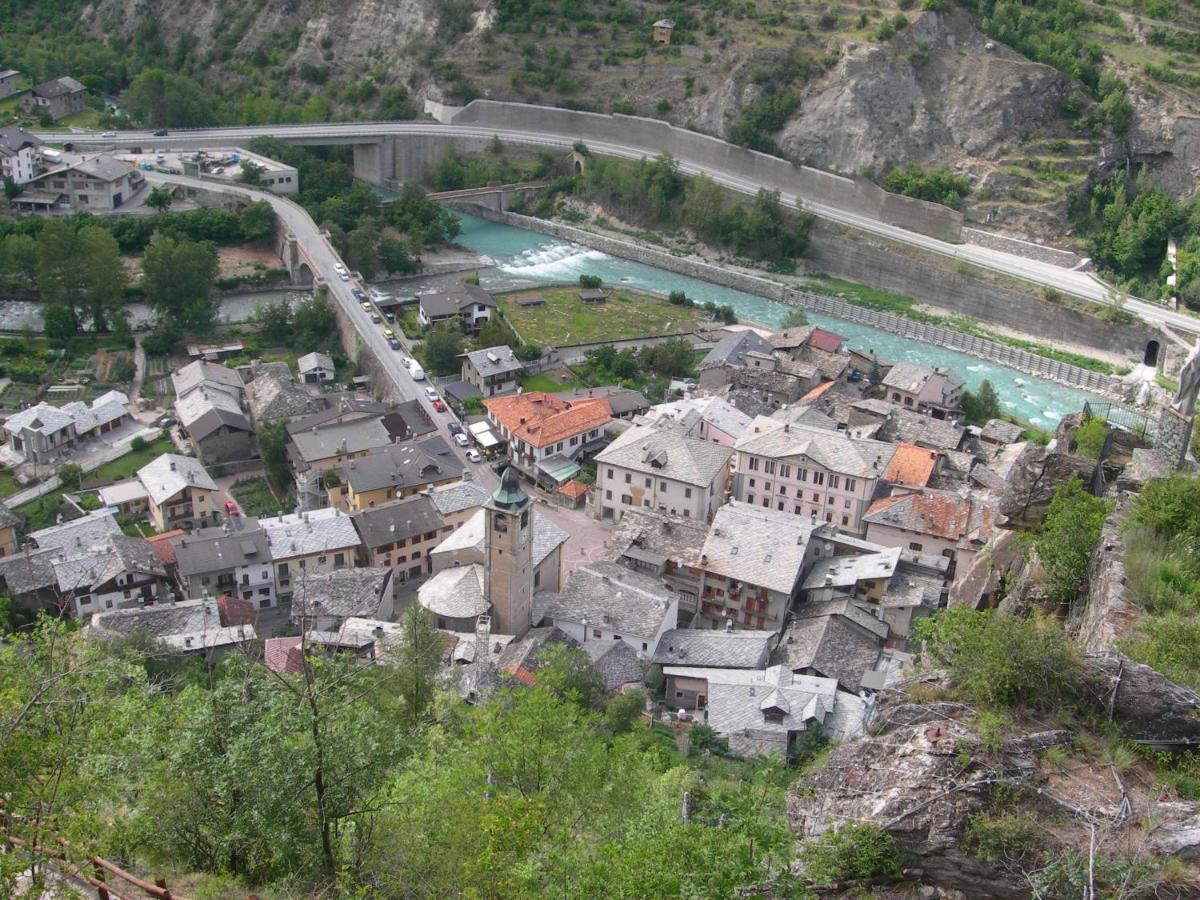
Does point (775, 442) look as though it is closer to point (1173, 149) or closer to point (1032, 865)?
point (1032, 865)

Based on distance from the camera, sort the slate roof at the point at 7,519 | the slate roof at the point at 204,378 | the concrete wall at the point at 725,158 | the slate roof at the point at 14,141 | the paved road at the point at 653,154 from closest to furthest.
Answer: the slate roof at the point at 7,519 < the slate roof at the point at 204,378 < the paved road at the point at 653,154 < the slate roof at the point at 14,141 < the concrete wall at the point at 725,158

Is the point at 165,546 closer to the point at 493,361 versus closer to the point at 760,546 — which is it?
A: the point at 493,361

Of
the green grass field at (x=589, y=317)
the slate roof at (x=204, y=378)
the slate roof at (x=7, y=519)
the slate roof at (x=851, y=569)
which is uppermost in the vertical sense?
the slate roof at (x=851, y=569)

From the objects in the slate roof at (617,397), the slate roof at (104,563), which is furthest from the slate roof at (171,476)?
the slate roof at (617,397)

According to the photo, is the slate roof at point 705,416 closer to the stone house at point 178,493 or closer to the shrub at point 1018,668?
the stone house at point 178,493

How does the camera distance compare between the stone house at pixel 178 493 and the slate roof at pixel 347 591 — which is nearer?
the slate roof at pixel 347 591

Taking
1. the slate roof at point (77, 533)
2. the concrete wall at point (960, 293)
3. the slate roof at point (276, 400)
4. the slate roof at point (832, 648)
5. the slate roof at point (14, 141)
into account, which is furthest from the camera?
the slate roof at point (14, 141)
